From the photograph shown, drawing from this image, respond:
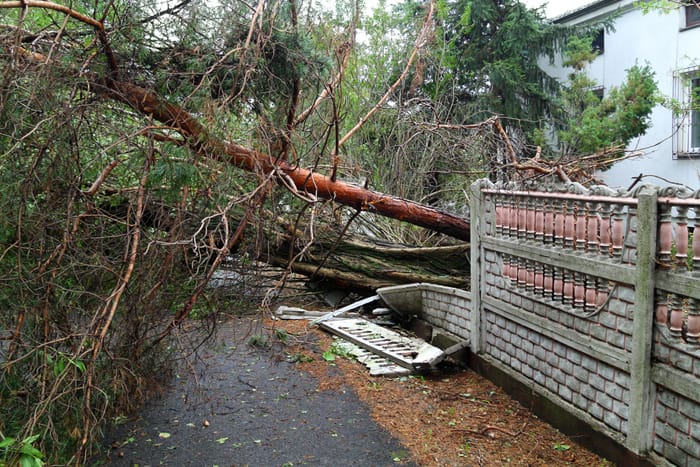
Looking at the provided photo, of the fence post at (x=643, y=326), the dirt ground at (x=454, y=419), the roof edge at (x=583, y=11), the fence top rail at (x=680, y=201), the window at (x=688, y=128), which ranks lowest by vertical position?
the dirt ground at (x=454, y=419)

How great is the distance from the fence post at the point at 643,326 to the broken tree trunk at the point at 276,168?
8.42ft

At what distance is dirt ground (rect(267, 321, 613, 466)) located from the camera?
4105mm

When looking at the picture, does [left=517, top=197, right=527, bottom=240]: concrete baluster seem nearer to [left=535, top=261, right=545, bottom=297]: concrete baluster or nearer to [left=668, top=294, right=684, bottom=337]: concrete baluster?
[left=535, top=261, right=545, bottom=297]: concrete baluster

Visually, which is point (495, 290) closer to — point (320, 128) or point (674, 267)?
point (674, 267)

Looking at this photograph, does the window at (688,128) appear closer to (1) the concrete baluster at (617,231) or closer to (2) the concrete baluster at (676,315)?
(1) the concrete baluster at (617,231)

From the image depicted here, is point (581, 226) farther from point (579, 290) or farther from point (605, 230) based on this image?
point (579, 290)

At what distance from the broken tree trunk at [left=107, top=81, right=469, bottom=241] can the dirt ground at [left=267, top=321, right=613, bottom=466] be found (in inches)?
75.0

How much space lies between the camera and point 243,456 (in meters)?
4.17

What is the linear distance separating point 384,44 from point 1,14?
8.44m

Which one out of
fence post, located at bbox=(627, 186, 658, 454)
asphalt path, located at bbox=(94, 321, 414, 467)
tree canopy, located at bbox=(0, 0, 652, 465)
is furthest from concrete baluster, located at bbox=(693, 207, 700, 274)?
tree canopy, located at bbox=(0, 0, 652, 465)

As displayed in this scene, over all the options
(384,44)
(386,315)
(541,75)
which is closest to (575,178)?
(386,315)

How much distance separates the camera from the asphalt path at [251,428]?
4145 mm

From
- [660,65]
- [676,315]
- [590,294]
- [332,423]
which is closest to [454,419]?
[332,423]

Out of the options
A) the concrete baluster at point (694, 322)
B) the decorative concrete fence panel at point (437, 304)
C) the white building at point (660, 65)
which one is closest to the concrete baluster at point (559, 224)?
the concrete baluster at point (694, 322)
